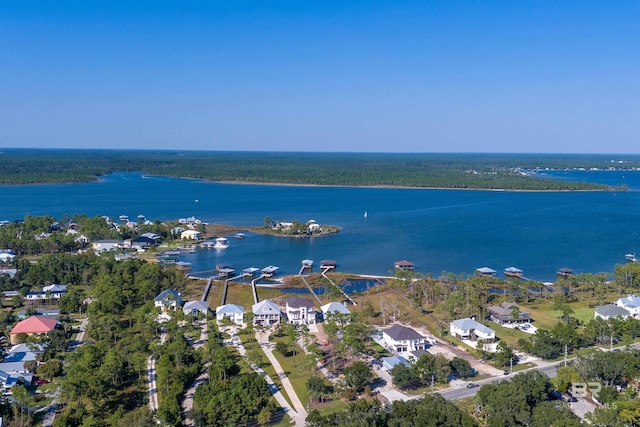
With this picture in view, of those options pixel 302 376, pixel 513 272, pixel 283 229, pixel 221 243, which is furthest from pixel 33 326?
pixel 283 229

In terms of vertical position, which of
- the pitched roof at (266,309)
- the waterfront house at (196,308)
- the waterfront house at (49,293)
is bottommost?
the waterfront house at (49,293)

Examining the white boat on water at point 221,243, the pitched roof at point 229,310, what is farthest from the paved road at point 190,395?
the white boat on water at point 221,243

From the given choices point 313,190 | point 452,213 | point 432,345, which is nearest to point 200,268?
point 432,345

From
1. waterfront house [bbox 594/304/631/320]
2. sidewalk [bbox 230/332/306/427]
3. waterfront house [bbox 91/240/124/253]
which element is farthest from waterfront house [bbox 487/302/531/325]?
waterfront house [bbox 91/240/124/253]

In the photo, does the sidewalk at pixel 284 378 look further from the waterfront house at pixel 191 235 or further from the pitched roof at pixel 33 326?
the waterfront house at pixel 191 235

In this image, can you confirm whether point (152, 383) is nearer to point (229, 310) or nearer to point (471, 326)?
point (229, 310)

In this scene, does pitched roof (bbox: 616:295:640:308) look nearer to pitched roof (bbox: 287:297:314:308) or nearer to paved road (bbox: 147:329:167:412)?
pitched roof (bbox: 287:297:314:308)

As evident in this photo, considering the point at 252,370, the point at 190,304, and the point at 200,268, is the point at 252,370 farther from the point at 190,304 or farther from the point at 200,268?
the point at 200,268
